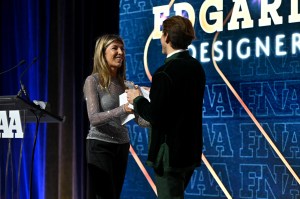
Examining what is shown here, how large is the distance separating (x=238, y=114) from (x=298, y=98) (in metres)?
0.49

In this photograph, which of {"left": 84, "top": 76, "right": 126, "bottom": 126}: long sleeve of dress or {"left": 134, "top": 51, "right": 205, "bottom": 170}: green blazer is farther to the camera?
{"left": 84, "top": 76, "right": 126, "bottom": 126}: long sleeve of dress

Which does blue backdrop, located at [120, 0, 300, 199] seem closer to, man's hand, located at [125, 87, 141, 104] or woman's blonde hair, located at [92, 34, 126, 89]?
woman's blonde hair, located at [92, 34, 126, 89]

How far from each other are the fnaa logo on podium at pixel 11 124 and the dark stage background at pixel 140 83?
156 cm

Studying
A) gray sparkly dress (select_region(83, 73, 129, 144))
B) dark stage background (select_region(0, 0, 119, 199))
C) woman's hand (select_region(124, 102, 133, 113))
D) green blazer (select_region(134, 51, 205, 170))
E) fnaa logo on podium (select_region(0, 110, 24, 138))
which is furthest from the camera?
dark stage background (select_region(0, 0, 119, 199))

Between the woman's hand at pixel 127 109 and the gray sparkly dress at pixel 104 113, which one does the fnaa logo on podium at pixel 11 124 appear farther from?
the woman's hand at pixel 127 109

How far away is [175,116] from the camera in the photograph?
91.9 inches

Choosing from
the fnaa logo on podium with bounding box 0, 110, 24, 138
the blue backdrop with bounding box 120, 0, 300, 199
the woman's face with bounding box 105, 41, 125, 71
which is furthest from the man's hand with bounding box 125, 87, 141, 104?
the blue backdrop with bounding box 120, 0, 300, 199

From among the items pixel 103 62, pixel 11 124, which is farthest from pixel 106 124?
pixel 11 124

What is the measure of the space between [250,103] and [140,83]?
3.54 feet

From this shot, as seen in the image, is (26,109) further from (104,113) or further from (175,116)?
(175,116)

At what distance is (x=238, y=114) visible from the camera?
4145 mm

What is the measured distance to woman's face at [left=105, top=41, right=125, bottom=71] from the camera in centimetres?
298

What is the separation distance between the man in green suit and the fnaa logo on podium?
85cm

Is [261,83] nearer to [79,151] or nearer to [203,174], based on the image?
[203,174]
